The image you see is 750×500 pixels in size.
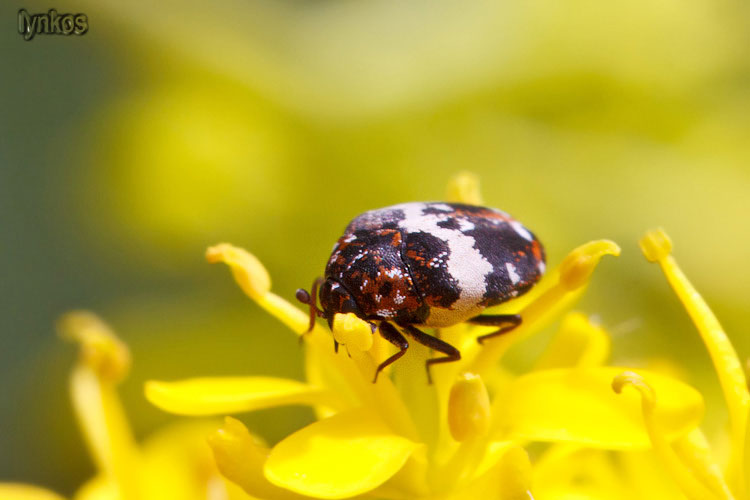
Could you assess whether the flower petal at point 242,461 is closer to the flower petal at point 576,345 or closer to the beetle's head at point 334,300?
the beetle's head at point 334,300

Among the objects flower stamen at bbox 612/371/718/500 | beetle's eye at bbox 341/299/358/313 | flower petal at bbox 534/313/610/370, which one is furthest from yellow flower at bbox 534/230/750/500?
beetle's eye at bbox 341/299/358/313

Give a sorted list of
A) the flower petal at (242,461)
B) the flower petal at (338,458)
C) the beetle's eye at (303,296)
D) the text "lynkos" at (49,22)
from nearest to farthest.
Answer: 1. the flower petal at (338,458)
2. the flower petal at (242,461)
3. the beetle's eye at (303,296)
4. the text "lynkos" at (49,22)

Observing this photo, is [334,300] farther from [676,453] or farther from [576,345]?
[676,453]

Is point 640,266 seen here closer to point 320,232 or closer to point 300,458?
point 320,232

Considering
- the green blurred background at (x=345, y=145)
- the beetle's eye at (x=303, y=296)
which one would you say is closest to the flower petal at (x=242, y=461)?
the beetle's eye at (x=303, y=296)

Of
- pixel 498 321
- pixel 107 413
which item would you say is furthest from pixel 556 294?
pixel 107 413

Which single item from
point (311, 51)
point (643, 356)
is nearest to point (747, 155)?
point (643, 356)

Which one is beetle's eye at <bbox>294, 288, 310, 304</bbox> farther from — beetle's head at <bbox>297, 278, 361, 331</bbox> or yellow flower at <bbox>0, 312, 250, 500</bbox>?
yellow flower at <bbox>0, 312, 250, 500</bbox>
